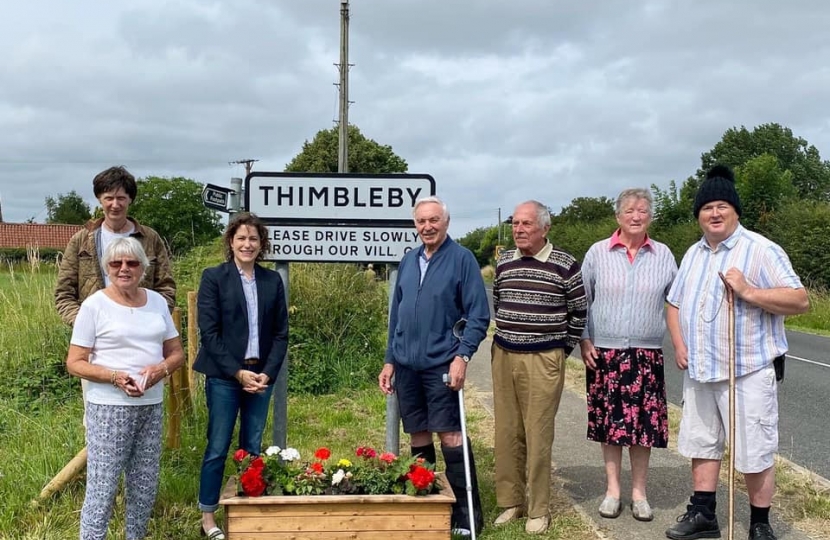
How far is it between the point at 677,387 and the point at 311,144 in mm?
34038

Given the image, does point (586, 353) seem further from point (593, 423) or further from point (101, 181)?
point (101, 181)

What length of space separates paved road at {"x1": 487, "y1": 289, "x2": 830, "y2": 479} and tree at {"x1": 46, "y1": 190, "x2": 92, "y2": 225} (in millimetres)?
67323

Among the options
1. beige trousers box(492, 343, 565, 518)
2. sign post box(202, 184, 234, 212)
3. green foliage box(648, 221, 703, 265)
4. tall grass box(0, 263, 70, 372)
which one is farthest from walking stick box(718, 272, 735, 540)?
green foliage box(648, 221, 703, 265)

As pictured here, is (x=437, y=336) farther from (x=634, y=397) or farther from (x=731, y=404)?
(x=731, y=404)

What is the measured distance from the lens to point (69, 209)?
72.3 m

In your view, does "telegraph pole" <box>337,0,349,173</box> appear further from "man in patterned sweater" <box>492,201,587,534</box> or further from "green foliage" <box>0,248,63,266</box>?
"man in patterned sweater" <box>492,201,587,534</box>

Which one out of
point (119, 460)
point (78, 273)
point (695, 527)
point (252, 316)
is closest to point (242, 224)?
point (252, 316)

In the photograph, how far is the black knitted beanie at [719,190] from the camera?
4227mm

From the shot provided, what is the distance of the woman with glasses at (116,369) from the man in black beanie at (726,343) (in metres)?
2.80

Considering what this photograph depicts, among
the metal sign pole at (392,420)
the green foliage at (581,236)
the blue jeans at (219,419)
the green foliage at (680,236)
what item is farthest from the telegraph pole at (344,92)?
the green foliage at (581,236)

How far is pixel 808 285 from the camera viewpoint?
22.0 metres

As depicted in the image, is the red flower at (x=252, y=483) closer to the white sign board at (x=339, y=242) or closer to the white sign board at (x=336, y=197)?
the white sign board at (x=339, y=242)

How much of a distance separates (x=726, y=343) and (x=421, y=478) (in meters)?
1.78

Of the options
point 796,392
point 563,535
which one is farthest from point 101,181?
point 796,392
